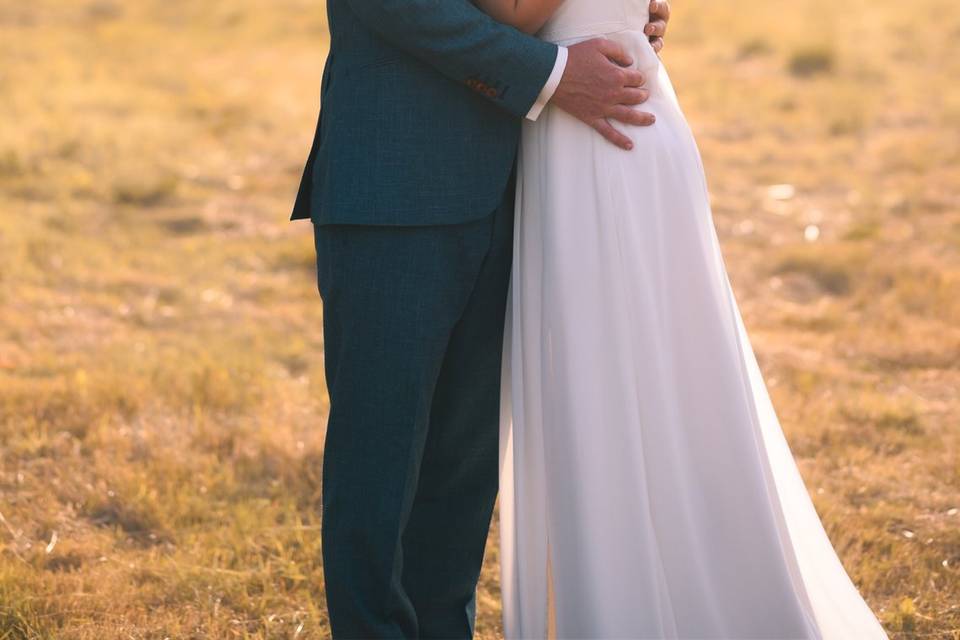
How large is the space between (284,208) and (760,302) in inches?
114

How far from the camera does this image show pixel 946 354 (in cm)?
493

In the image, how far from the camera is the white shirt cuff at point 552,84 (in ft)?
7.21

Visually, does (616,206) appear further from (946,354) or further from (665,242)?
(946,354)

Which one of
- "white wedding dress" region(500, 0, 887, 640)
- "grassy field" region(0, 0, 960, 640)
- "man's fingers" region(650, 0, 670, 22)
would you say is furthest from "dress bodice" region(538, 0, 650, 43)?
"grassy field" region(0, 0, 960, 640)

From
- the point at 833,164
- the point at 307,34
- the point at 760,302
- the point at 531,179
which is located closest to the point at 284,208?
the point at 760,302

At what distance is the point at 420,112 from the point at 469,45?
0.53 feet

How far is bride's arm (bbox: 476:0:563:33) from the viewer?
2.20 m

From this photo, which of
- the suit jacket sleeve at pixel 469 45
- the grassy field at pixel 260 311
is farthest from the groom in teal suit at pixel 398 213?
the grassy field at pixel 260 311

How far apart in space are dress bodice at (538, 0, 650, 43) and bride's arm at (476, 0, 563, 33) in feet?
0.18

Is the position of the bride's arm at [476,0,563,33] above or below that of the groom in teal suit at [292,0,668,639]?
above

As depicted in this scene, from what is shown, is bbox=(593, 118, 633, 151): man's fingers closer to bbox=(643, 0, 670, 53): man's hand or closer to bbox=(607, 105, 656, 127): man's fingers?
bbox=(607, 105, 656, 127): man's fingers

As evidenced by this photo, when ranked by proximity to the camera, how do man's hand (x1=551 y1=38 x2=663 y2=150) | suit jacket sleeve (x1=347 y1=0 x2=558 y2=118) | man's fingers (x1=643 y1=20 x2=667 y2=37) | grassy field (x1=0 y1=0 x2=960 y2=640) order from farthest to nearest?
1. grassy field (x1=0 y1=0 x2=960 y2=640)
2. man's fingers (x1=643 y1=20 x2=667 y2=37)
3. man's hand (x1=551 y1=38 x2=663 y2=150)
4. suit jacket sleeve (x1=347 y1=0 x2=558 y2=118)

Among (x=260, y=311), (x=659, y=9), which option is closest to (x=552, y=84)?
(x=659, y=9)

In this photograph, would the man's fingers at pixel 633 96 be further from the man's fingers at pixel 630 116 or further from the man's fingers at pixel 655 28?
the man's fingers at pixel 655 28
